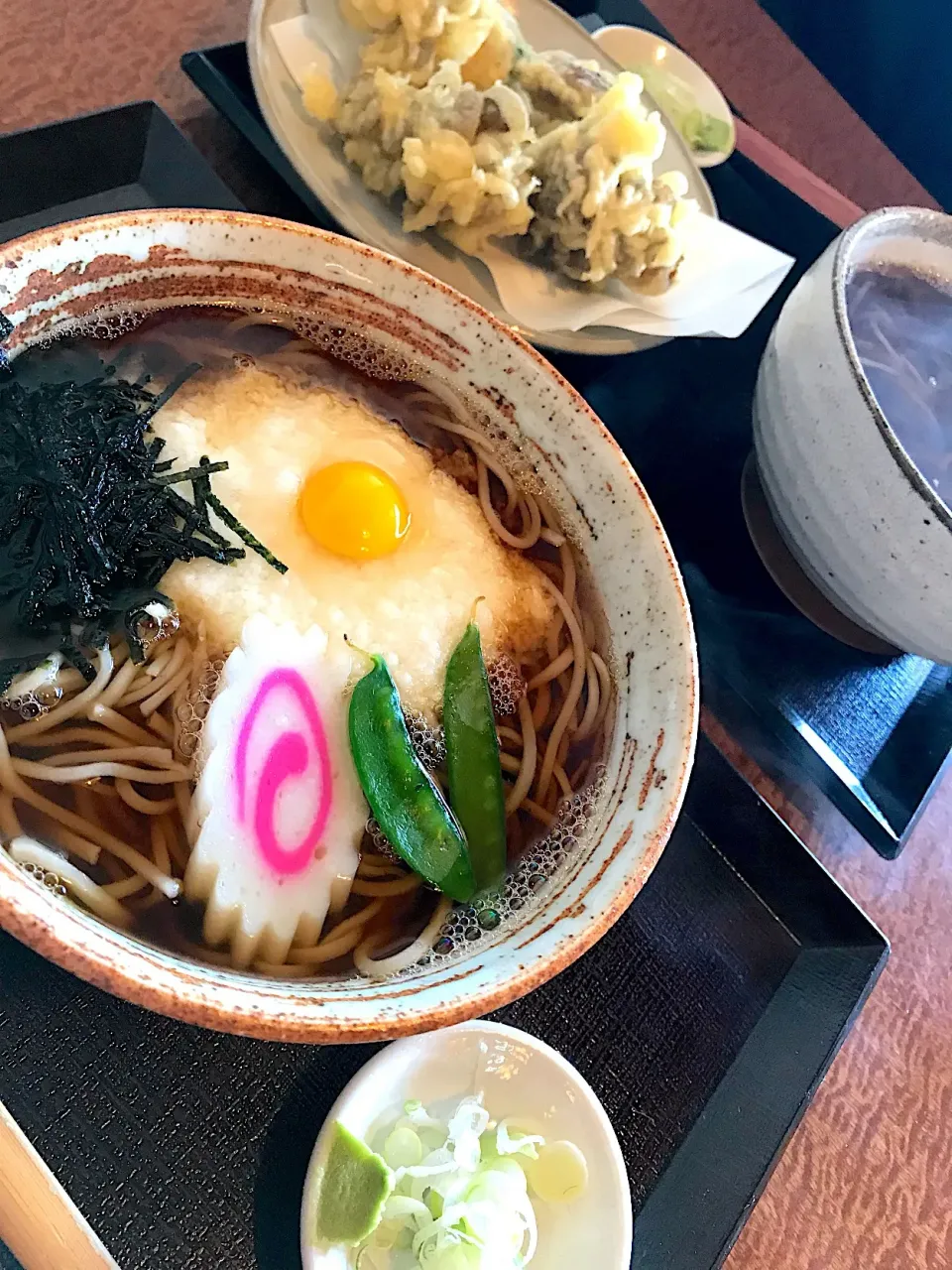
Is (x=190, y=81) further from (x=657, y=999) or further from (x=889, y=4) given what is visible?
(x=889, y=4)

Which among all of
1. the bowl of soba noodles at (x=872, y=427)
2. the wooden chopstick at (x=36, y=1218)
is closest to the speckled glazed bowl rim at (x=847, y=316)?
the bowl of soba noodles at (x=872, y=427)

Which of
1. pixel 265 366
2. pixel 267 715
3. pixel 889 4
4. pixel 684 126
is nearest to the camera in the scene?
pixel 267 715

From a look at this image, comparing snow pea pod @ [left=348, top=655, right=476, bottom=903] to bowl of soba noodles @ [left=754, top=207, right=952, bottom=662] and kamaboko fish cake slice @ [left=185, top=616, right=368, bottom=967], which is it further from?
bowl of soba noodles @ [left=754, top=207, right=952, bottom=662]

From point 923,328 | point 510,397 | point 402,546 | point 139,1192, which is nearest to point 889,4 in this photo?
point 923,328

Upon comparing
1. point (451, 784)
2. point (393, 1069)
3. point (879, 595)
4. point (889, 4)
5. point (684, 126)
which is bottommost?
point (393, 1069)

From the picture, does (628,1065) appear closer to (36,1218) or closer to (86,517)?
(36,1218)

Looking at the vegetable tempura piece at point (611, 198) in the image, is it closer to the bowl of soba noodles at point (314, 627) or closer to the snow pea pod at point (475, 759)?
the bowl of soba noodles at point (314, 627)

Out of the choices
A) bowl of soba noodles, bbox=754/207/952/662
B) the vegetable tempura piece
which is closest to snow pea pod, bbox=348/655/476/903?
bowl of soba noodles, bbox=754/207/952/662
